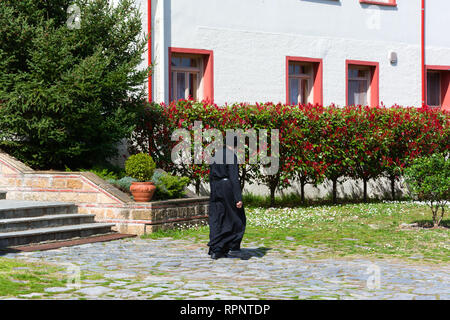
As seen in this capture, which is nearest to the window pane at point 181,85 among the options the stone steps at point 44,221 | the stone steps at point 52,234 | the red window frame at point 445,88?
the stone steps at point 44,221

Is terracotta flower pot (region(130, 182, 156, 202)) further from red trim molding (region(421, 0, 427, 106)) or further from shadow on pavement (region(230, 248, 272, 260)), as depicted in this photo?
red trim molding (region(421, 0, 427, 106))

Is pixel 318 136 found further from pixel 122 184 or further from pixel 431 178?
pixel 122 184

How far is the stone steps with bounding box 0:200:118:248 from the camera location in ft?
35.9

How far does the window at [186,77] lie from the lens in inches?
744

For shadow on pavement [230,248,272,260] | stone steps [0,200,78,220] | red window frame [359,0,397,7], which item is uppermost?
red window frame [359,0,397,7]

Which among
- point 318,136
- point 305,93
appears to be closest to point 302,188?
point 318,136

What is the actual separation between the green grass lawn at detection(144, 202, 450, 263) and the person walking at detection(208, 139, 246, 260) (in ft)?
4.15

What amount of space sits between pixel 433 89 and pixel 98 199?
15.3 metres

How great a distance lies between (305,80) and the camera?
21.2 metres

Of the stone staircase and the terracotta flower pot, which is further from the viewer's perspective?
the terracotta flower pot

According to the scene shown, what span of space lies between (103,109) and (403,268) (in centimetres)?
812

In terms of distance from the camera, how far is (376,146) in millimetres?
18875

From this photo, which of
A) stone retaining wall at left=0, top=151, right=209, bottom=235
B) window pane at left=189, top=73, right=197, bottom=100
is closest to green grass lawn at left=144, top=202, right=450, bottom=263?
stone retaining wall at left=0, top=151, right=209, bottom=235
